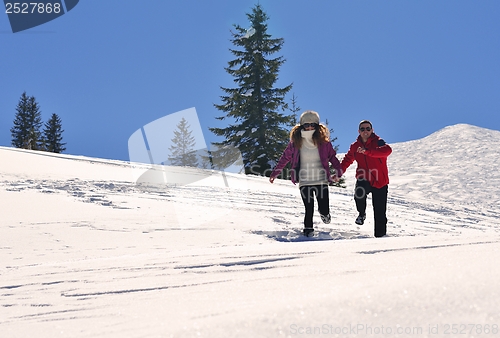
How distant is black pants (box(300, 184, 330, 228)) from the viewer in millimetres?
5746

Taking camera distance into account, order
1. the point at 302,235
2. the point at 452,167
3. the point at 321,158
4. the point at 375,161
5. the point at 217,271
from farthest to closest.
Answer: the point at 452,167
the point at 302,235
the point at 321,158
the point at 375,161
the point at 217,271

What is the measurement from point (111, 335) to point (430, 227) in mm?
7620

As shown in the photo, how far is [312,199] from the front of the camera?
5793mm

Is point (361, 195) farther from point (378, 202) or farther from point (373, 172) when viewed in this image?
point (373, 172)

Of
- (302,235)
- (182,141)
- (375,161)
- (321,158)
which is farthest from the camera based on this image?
(182,141)

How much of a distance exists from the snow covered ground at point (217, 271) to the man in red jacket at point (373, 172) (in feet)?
1.90

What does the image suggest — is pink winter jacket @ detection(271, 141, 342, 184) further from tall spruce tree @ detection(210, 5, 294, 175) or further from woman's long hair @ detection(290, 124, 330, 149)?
tall spruce tree @ detection(210, 5, 294, 175)

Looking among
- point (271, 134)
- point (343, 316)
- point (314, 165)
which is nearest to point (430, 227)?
point (314, 165)

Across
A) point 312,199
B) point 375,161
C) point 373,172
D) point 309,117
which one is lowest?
point 312,199

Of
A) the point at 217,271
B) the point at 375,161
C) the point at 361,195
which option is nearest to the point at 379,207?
the point at 361,195

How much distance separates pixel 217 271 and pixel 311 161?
333 cm

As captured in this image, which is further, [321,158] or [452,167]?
[452,167]

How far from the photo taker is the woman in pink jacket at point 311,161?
5.71m

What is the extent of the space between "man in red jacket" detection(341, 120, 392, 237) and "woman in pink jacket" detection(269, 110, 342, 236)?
1.07 feet
